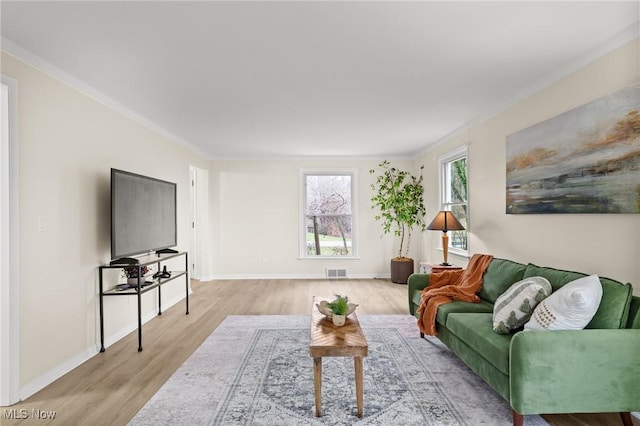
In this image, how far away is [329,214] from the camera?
7.14 metres

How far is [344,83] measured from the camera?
320 cm

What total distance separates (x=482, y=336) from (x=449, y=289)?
1107 millimetres

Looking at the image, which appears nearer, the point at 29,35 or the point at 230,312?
the point at 29,35

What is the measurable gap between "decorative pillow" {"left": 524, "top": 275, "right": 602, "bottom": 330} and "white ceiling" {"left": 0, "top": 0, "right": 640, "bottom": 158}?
5.34ft

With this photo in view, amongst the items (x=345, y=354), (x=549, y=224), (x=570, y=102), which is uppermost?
(x=570, y=102)

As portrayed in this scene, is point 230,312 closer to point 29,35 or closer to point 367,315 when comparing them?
point 367,315

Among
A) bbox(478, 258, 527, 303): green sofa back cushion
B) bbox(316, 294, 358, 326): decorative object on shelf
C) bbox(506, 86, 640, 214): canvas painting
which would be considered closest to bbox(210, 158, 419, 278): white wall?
bbox(478, 258, 527, 303): green sofa back cushion

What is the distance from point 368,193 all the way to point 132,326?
4630 mm

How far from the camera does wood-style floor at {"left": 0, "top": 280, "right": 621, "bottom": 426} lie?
90.4 inches

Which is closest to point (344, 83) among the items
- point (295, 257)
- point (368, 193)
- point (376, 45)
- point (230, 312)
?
point (376, 45)

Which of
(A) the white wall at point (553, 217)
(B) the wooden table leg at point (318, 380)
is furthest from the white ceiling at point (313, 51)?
(B) the wooden table leg at point (318, 380)

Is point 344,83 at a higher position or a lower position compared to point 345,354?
higher

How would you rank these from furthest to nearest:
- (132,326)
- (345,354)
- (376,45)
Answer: (132,326) → (376,45) → (345,354)

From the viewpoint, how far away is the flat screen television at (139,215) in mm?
3346
